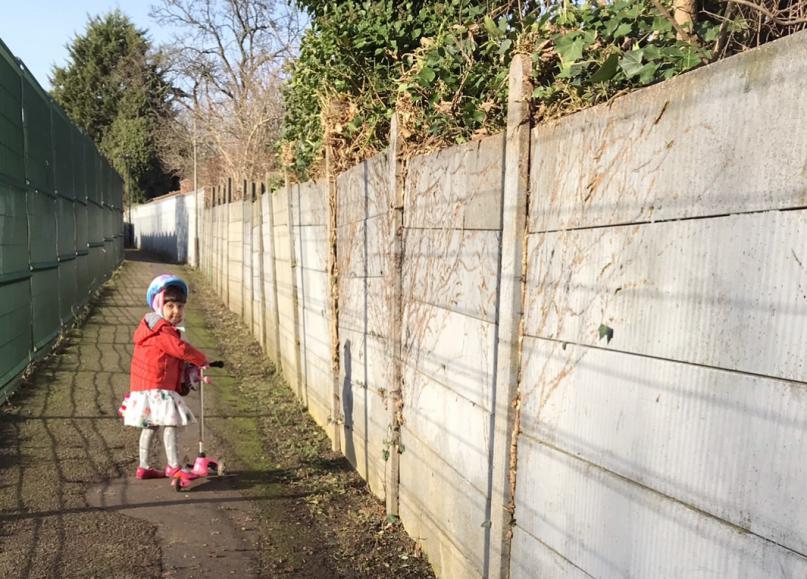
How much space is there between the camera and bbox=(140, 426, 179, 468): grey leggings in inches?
207

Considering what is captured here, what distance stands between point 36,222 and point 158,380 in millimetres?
3648

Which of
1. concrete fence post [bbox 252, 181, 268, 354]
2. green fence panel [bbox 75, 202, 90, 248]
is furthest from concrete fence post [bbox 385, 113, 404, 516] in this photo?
green fence panel [bbox 75, 202, 90, 248]

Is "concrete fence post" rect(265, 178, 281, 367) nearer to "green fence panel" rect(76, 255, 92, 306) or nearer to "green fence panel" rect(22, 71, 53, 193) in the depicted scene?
"green fence panel" rect(22, 71, 53, 193)

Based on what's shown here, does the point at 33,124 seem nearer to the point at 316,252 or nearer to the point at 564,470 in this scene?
the point at 316,252

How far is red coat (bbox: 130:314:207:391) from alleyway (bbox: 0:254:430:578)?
0.71 meters

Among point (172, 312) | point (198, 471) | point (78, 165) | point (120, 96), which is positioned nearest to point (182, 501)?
point (198, 471)

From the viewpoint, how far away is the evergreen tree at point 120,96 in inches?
1957

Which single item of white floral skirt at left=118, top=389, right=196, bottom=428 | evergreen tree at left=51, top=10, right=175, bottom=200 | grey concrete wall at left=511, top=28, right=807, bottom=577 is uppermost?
evergreen tree at left=51, top=10, right=175, bottom=200

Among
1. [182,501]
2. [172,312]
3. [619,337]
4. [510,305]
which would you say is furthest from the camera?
[172,312]

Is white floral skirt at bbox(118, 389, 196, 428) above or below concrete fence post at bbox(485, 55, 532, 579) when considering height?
below

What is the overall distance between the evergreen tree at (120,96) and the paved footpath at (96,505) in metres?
43.6

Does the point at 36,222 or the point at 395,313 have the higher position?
the point at 36,222

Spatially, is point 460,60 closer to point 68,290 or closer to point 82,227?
point 68,290

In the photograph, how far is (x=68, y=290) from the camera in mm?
10391
